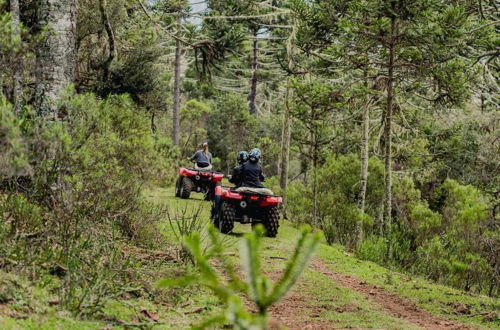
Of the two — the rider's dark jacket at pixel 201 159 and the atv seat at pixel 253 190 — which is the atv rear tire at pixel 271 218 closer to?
the atv seat at pixel 253 190

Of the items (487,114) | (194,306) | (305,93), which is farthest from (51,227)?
(487,114)

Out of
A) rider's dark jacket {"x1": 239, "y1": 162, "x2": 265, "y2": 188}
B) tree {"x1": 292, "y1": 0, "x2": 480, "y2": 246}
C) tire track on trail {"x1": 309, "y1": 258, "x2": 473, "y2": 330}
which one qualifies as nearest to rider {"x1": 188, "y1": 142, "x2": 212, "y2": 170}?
tree {"x1": 292, "y1": 0, "x2": 480, "y2": 246}

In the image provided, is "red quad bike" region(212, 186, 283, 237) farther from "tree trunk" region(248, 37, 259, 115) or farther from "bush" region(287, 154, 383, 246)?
"tree trunk" region(248, 37, 259, 115)

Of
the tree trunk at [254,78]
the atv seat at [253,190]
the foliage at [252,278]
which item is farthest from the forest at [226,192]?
the tree trunk at [254,78]

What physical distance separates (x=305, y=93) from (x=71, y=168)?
9316 millimetres

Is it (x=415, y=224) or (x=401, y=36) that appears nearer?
(x=401, y=36)

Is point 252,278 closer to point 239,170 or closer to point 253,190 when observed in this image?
point 253,190

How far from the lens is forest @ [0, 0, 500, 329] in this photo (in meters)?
4.61

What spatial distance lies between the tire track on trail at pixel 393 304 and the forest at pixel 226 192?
6cm

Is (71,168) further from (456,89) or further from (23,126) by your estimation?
(456,89)

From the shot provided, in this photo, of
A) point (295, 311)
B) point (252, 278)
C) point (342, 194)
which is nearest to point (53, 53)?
point (295, 311)

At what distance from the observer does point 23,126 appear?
16.4 ft

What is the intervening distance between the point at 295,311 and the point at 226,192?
17.7 ft

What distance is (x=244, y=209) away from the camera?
40.5 feet
